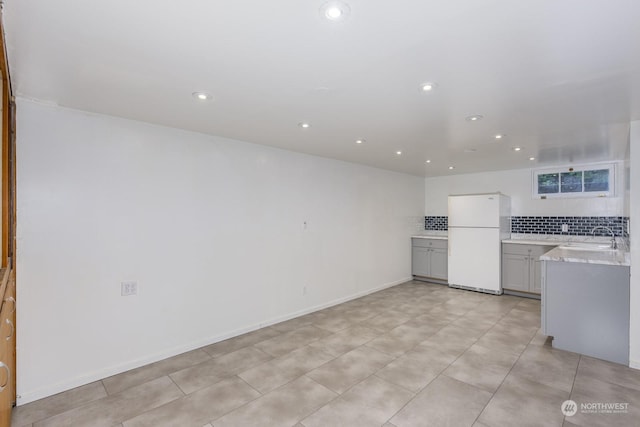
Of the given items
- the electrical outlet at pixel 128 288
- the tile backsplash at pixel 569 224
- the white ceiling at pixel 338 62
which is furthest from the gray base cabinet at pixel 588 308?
the electrical outlet at pixel 128 288

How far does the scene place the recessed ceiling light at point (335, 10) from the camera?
4.22 feet

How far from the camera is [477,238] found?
214 inches

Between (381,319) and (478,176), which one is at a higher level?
(478,176)

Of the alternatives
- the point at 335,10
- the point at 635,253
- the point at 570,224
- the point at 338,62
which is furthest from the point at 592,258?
the point at 335,10

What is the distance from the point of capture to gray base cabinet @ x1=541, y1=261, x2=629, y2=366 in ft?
9.60

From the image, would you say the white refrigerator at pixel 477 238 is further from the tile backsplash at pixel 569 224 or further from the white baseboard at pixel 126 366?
the white baseboard at pixel 126 366

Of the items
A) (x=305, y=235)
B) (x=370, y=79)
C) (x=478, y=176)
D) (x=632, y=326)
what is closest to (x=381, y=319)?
(x=305, y=235)

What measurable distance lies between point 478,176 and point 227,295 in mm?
5205

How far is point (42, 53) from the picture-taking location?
5.48 feet

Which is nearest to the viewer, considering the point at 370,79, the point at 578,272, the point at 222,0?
the point at 222,0

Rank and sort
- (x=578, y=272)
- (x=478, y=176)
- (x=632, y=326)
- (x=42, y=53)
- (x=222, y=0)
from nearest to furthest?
(x=222, y=0) < (x=42, y=53) < (x=632, y=326) < (x=578, y=272) < (x=478, y=176)

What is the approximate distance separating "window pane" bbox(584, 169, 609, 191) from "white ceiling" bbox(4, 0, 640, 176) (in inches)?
86.8

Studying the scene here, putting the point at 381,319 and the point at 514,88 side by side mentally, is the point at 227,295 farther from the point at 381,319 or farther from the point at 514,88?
the point at 514,88

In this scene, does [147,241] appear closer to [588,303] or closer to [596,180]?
[588,303]
